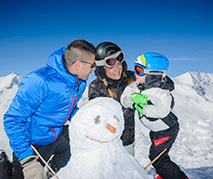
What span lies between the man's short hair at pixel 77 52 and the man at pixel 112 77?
161mm

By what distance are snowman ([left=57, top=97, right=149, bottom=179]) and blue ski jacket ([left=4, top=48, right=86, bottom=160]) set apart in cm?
91

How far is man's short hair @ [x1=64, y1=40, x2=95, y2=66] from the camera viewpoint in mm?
2385

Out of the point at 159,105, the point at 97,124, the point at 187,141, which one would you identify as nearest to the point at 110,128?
the point at 97,124

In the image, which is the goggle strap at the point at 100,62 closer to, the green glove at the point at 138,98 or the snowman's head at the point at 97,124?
the green glove at the point at 138,98

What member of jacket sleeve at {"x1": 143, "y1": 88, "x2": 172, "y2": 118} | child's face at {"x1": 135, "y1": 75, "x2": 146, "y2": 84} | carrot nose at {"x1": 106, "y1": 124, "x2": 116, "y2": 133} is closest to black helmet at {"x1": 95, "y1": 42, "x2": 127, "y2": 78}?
child's face at {"x1": 135, "y1": 75, "x2": 146, "y2": 84}

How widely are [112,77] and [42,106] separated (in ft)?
3.50

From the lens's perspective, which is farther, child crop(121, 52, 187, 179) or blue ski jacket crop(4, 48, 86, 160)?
child crop(121, 52, 187, 179)

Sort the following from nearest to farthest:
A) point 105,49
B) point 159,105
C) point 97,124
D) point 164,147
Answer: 1. point 97,124
2. point 159,105
3. point 105,49
4. point 164,147

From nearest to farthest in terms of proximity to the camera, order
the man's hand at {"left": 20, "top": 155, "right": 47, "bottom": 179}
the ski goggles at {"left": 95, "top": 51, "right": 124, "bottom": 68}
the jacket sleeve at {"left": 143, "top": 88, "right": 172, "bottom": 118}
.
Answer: the man's hand at {"left": 20, "top": 155, "right": 47, "bottom": 179} → the jacket sleeve at {"left": 143, "top": 88, "right": 172, "bottom": 118} → the ski goggles at {"left": 95, "top": 51, "right": 124, "bottom": 68}

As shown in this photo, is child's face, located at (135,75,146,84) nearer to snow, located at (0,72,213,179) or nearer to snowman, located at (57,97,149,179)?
snow, located at (0,72,213,179)

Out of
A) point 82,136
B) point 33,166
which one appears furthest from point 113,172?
point 33,166

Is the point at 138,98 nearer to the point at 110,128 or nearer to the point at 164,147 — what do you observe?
the point at 164,147

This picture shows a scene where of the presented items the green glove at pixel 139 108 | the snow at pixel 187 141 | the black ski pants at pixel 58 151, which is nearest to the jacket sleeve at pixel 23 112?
the black ski pants at pixel 58 151

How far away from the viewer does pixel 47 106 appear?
227 centimetres
